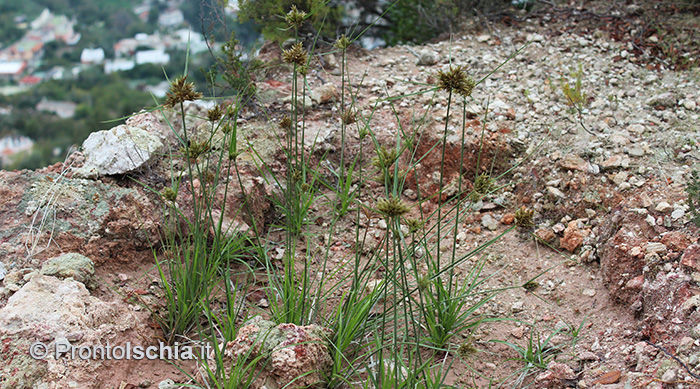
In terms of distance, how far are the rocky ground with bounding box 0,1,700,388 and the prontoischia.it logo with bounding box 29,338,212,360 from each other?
4 centimetres

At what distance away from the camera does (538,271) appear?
2789 millimetres

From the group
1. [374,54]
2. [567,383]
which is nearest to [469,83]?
[567,383]

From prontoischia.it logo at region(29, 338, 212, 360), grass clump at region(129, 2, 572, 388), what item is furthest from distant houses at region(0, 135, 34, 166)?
prontoischia.it logo at region(29, 338, 212, 360)

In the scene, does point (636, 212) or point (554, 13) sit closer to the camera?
point (636, 212)

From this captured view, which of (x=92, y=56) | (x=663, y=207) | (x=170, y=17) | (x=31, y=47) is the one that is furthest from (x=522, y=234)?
(x=31, y=47)

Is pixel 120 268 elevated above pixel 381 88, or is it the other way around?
pixel 381 88

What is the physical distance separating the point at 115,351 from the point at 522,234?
2.28 m

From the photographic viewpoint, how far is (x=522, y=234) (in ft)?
10.1

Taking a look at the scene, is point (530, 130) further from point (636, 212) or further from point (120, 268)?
point (120, 268)

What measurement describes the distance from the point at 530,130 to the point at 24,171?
321 centimetres

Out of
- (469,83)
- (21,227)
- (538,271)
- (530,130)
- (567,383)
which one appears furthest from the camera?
(530,130)

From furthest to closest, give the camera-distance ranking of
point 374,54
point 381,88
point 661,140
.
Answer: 1. point 374,54
2. point 381,88
3. point 661,140

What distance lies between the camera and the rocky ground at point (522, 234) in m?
2.07

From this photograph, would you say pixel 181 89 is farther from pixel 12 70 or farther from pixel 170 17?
pixel 12 70
